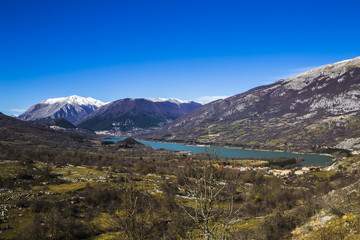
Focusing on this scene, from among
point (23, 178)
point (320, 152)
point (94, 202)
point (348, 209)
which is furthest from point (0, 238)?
point (320, 152)

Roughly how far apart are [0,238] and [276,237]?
30184mm

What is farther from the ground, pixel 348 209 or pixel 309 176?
pixel 348 209

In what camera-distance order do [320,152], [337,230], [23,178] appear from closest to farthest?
[337,230] → [23,178] → [320,152]

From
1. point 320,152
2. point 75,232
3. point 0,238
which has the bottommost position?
point 320,152

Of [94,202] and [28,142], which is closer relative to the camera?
[94,202]

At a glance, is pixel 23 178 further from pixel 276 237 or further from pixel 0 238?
pixel 276 237

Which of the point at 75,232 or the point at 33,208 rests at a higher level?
the point at 33,208

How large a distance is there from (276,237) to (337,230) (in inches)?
425

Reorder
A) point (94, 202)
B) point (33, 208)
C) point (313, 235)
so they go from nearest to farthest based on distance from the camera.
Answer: point (313, 235), point (33, 208), point (94, 202)

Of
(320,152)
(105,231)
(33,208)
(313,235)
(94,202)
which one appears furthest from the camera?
(320,152)

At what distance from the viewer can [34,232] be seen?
2181cm

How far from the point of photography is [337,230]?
1564cm

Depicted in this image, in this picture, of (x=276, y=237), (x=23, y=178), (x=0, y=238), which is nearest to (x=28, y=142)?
(x=23, y=178)

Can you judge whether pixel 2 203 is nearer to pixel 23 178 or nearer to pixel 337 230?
pixel 23 178
